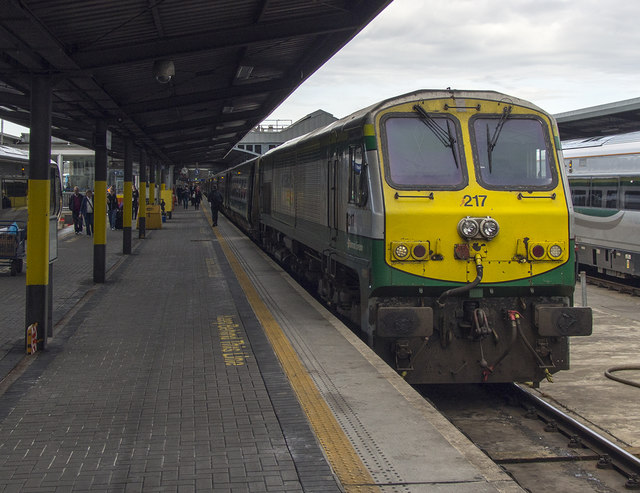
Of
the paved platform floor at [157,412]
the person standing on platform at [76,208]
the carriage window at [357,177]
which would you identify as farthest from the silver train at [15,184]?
the carriage window at [357,177]

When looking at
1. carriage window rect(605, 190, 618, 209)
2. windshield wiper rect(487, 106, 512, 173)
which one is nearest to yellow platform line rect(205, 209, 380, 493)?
windshield wiper rect(487, 106, 512, 173)

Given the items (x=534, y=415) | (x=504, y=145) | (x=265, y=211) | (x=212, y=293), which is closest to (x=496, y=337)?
(x=534, y=415)

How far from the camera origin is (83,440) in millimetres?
5738

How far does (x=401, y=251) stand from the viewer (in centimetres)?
782

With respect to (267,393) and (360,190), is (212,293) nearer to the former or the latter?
(360,190)

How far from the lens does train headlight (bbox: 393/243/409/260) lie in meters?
7.80

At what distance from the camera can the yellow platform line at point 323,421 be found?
16.2 feet

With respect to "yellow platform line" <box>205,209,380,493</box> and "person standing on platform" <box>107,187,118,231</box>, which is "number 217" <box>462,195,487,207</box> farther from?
"person standing on platform" <box>107,187,118,231</box>

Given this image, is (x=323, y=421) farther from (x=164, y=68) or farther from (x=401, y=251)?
(x=164, y=68)

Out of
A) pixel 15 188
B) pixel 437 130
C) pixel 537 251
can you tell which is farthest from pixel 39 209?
pixel 15 188

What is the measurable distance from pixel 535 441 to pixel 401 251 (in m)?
2.22

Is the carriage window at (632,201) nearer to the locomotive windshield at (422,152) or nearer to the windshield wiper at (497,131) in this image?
the windshield wiper at (497,131)

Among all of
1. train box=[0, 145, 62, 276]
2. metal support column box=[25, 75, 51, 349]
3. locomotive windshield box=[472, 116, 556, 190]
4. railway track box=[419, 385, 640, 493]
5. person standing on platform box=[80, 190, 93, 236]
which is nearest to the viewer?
railway track box=[419, 385, 640, 493]

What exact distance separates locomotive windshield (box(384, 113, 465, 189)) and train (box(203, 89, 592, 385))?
1cm
